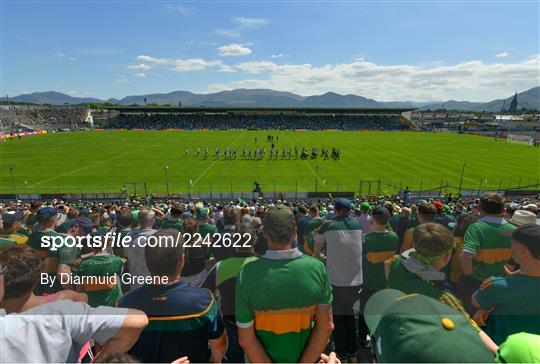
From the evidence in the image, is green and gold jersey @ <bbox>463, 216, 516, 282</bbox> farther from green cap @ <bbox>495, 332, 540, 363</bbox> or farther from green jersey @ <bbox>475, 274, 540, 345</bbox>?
green cap @ <bbox>495, 332, 540, 363</bbox>

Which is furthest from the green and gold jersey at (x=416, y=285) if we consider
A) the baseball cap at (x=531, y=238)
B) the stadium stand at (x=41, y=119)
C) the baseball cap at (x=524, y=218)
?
the stadium stand at (x=41, y=119)

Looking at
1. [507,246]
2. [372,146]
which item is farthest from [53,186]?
[372,146]

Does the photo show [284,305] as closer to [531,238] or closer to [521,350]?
[521,350]

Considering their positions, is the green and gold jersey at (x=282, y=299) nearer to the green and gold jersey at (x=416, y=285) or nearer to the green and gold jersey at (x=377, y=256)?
the green and gold jersey at (x=416, y=285)

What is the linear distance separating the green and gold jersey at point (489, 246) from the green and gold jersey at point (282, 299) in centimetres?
293

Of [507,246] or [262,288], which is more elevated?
[262,288]

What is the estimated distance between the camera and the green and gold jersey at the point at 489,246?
15.0 feet

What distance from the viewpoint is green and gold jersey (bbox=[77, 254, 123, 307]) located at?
14.3ft

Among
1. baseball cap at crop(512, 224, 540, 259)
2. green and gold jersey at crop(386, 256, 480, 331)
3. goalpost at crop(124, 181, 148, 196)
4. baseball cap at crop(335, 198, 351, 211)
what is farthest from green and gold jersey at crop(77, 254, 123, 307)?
goalpost at crop(124, 181, 148, 196)

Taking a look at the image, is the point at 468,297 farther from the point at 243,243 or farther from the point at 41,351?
the point at 41,351

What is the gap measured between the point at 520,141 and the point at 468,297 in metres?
77.2

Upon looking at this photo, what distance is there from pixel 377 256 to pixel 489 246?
159 centimetres

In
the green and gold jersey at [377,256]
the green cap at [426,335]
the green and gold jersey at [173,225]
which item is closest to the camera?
the green cap at [426,335]

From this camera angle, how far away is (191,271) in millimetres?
5504
